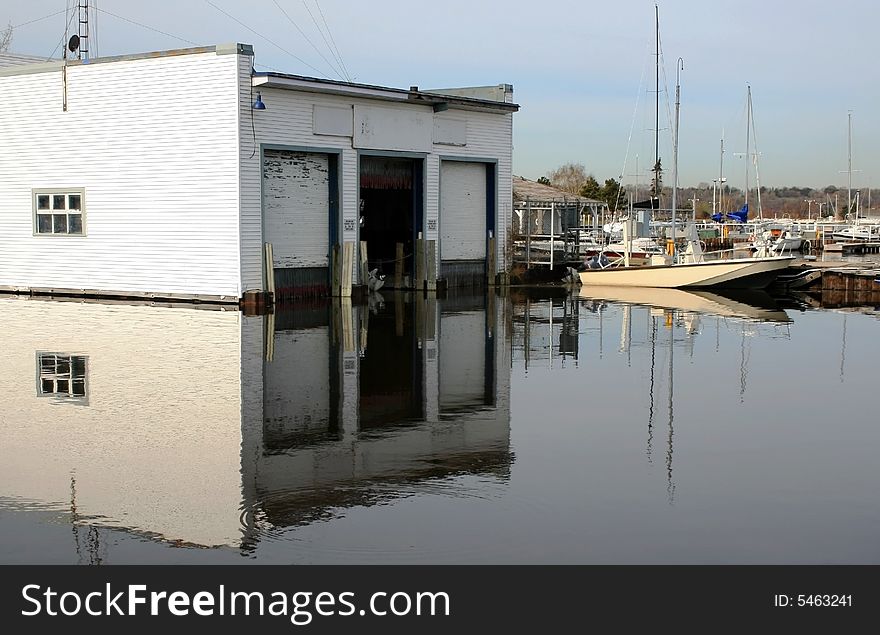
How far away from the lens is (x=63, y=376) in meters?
16.0

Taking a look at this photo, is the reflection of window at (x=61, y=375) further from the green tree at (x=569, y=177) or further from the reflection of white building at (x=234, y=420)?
the green tree at (x=569, y=177)

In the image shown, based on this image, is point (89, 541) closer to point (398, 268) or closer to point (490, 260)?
point (398, 268)

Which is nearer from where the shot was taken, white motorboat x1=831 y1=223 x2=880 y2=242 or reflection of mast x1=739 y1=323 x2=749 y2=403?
reflection of mast x1=739 y1=323 x2=749 y2=403

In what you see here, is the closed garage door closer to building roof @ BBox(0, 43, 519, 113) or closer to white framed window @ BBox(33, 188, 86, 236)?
building roof @ BBox(0, 43, 519, 113)

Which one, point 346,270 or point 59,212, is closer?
point 346,270

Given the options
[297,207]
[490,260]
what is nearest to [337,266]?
[297,207]

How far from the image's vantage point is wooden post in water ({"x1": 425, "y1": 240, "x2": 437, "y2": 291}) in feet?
115

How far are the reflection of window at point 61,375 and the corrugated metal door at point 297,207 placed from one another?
12.6 meters

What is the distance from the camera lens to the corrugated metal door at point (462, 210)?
36438 millimetres

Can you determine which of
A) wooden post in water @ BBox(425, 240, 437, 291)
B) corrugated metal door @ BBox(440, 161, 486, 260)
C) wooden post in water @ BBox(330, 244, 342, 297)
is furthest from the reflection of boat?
wooden post in water @ BBox(330, 244, 342, 297)

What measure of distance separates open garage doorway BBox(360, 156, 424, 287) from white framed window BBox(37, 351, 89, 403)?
16580 millimetres

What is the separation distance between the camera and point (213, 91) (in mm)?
28578

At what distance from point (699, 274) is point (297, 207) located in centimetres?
1341

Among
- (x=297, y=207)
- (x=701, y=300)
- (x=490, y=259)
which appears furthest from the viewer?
(x=490, y=259)
